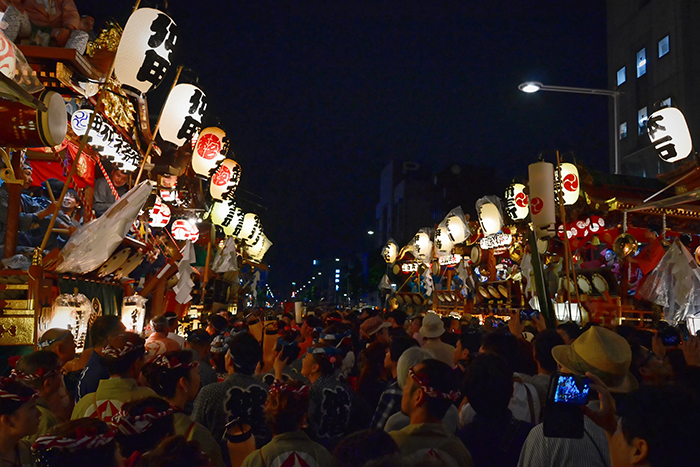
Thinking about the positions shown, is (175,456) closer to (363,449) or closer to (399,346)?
(363,449)

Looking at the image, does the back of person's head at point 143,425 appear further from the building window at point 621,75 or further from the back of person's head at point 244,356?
the building window at point 621,75

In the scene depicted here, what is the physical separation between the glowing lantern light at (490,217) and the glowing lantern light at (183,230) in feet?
32.5

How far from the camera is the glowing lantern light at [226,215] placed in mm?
19938

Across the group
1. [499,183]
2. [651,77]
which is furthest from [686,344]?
[499,183]

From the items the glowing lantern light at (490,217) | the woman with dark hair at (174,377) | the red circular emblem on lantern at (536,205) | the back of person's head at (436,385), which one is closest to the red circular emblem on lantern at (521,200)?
the glowing lantern light at (490,217)

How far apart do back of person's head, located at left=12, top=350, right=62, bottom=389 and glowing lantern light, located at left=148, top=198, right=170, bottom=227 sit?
1178cm

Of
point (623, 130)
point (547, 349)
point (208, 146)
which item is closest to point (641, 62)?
point (623, 130)

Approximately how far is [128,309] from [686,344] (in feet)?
35.3

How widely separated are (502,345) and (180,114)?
8750 mm

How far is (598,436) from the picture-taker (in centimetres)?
314

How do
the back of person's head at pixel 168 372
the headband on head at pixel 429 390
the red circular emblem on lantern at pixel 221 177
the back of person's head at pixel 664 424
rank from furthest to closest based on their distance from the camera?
1. the red circular emblem on lantern at pixel 221 177
2. the back of person's head at pixel 168 372
3. the headband on head at pixel 429 390
4. the back of person's head at pixel 664 424

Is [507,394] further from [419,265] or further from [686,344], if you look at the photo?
[419,265]

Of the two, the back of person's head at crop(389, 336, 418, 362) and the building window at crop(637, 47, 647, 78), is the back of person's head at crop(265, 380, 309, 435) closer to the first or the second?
the back of person's head at crop(389, 336, 418, 362)

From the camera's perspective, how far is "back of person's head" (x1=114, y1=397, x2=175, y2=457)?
2.91 m
